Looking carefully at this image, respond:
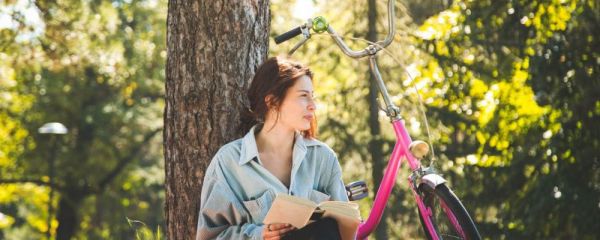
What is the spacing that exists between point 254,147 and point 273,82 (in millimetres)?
254

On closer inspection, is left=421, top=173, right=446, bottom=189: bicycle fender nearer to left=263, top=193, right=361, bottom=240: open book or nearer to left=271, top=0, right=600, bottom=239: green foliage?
left=263, top=193, right=361, bottom=240: open book

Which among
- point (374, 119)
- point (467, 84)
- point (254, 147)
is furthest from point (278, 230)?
point (374, 119)

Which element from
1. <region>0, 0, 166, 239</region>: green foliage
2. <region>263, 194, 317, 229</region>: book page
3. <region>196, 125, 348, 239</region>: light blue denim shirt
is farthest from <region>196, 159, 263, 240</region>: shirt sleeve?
<region>0, 0, 166, 239</region>: green foliage

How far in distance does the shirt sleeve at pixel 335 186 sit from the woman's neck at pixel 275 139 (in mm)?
190

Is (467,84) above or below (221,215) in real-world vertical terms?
above

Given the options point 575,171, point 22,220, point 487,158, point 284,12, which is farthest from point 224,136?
point 22,220

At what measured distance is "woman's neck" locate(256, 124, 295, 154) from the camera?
4027 mm

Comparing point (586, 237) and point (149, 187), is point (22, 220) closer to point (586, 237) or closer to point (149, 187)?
→ point (149, 187)

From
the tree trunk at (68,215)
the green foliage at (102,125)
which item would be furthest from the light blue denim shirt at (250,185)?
the tree trunk at (68,215)

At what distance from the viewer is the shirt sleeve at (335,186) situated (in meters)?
4.05

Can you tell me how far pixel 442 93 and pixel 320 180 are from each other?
827 centimetres

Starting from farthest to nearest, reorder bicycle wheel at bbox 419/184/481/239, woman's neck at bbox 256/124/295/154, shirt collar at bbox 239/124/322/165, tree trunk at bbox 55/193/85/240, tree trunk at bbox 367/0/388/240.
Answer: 1. tree trunk at bbox 55/193/85/240
2. tree trunk at bbox 367/0/388/240
3. woman's neck at bbox 256/124/295/154
4. shirt collar at bbox 239/124/322/165
5. bicycle wheel at bbox 419/184/481/239

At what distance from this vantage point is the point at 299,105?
392 cm

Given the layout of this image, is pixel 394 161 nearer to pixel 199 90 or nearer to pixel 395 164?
pixel 395 164
